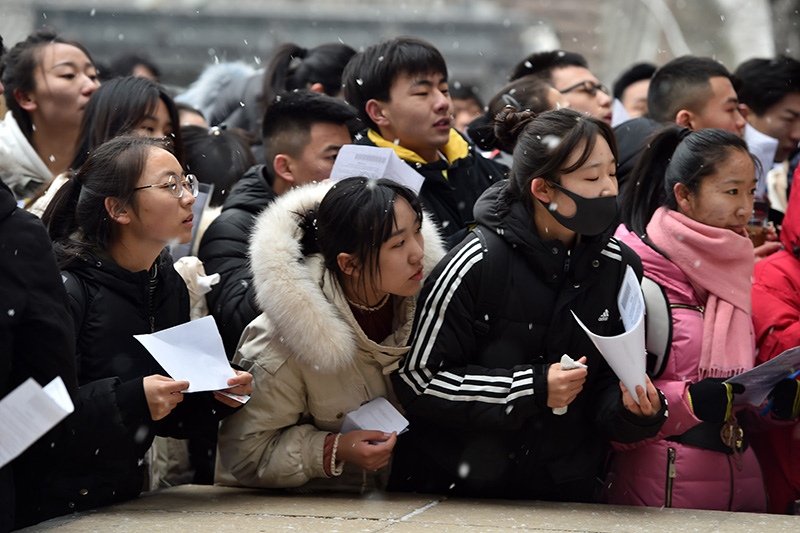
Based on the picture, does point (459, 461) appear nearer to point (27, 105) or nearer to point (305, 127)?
point (305, 127)

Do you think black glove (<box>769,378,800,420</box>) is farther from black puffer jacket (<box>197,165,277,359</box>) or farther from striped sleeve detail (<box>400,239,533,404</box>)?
black puffer jacket (<box>197,165,277,359</box>)

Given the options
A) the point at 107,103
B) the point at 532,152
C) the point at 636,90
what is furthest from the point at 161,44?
the point at 532,152

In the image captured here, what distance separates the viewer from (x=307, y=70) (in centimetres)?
706

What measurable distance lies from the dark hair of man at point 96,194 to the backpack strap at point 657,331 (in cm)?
196

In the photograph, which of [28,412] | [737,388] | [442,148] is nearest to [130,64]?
[442,148]

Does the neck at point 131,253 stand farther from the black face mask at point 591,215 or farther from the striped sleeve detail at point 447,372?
the black face mask at point 591,215

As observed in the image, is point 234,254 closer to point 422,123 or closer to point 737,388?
point 422,123

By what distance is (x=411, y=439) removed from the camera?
4.72 m

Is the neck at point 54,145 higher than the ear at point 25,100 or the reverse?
the reverse

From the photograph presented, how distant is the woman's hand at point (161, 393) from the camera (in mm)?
4086

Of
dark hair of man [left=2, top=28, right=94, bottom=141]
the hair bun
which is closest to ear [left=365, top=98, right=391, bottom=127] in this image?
the hair bun

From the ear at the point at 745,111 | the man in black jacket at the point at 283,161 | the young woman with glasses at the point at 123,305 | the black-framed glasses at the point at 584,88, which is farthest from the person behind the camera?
the ear at the point at 745,111

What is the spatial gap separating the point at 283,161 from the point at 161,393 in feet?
5.90

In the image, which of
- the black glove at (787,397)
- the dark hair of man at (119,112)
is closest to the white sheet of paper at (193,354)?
the dark hair of man at (119,112)
